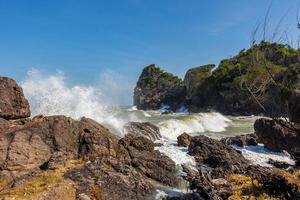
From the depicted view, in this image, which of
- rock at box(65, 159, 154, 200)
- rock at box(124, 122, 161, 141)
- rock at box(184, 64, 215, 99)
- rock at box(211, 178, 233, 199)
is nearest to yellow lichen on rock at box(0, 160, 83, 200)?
rock at box(65, 159, 154, 200)

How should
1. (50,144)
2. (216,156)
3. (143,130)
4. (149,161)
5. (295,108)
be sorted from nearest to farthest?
(50,144) → (149,161) → (295,108) → (216,156) → (143,130)

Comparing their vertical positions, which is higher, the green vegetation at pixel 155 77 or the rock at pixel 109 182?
the green vegetation at pixel 155 77

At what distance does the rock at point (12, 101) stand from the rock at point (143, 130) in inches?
418

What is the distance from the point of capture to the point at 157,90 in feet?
392

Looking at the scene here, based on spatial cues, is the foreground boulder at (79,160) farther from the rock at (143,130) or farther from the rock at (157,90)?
the rock at (157,90)

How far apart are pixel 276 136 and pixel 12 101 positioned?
16446mm

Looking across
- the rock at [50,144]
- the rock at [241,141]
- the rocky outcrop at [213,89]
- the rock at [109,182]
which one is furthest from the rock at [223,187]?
the rocky outcrop at [213,89]

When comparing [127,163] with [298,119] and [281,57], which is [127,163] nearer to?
[298,119]

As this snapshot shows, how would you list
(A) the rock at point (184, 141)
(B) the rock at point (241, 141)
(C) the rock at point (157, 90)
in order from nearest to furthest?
(A) the rock at point (184, 141)
(B) the rock at point (241, 141)
(C) the rock at point (157, 90)

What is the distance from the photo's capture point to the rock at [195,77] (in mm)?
94175

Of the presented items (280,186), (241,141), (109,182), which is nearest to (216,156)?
(280,186)

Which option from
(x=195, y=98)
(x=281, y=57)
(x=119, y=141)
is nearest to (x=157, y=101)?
(x=195, y=98)

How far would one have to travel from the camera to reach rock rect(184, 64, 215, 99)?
94.2 meters

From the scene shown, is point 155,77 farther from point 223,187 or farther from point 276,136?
point 223,187
